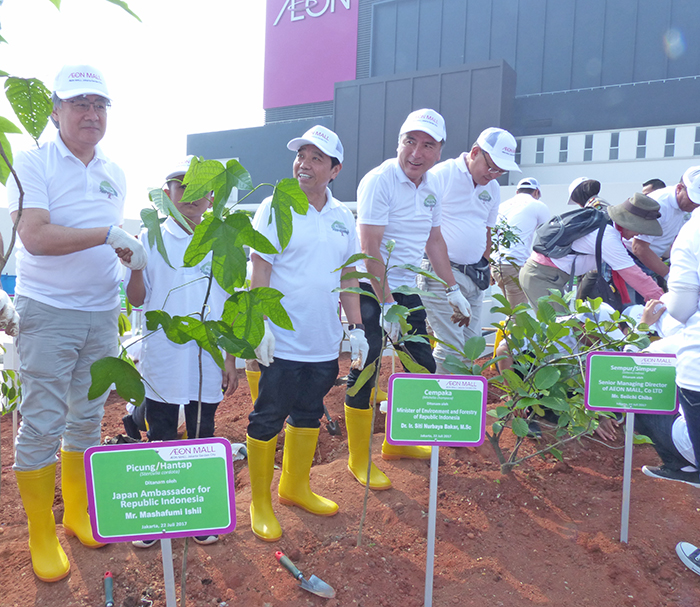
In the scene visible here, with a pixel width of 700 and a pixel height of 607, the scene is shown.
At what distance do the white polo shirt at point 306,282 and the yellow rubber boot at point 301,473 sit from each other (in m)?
0.35

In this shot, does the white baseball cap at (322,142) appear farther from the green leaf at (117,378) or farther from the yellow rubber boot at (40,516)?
the yellow rubber boot at (40,516)

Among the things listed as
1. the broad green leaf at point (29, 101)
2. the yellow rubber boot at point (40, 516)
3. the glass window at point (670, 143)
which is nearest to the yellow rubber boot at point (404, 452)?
the yellow rubber boot at point (40, 516)

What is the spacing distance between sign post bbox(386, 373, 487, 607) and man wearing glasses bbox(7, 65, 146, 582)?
98 centimetres

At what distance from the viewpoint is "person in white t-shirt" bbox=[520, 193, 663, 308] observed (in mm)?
3043

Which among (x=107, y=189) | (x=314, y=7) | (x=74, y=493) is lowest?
(x=74, y=493)

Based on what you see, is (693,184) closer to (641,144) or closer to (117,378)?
(117,378)

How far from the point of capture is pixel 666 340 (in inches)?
93.9

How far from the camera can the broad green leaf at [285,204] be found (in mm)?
1091

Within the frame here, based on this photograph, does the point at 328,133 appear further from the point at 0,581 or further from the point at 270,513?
the point at 0,581

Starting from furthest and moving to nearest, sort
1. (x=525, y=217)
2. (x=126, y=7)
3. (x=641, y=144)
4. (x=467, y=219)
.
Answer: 1. (x=641, y=144)
2. (x=525, y=217)
3. (x=467, y=219)
4. (x=126, y=7)

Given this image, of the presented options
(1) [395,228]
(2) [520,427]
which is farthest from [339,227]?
(2) [520,427]

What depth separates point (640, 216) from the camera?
3188mm

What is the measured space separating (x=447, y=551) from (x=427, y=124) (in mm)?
1798

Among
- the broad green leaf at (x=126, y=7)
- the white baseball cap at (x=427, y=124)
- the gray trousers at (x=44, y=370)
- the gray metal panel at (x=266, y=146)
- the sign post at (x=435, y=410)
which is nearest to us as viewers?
the broad green leaf at (x=126, y=7)
